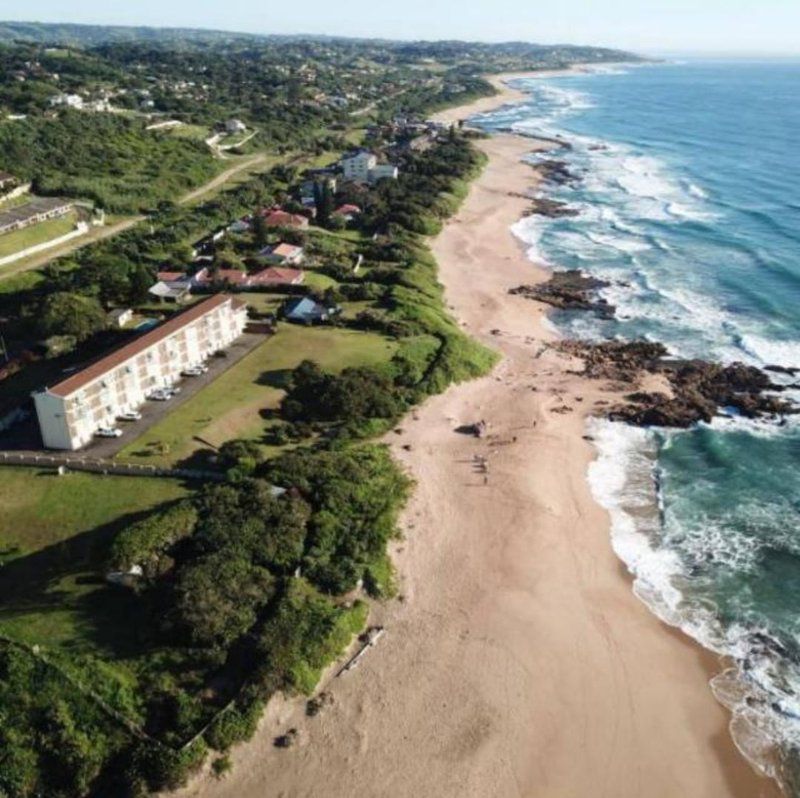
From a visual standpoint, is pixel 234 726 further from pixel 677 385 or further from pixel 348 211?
pixel 348 211

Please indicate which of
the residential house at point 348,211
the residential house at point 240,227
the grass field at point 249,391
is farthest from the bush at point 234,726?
the residential house at point 348,211

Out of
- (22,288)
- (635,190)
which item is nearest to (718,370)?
(22,288)

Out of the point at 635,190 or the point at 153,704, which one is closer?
the point at 153,704

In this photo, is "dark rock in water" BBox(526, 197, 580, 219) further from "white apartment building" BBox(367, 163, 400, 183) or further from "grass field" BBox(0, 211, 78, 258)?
"grass field" BBox(0, 211, 78, 258)

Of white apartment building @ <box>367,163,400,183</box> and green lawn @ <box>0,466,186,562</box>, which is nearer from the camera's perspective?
green lawn @ <box>0,466,186,562</box>

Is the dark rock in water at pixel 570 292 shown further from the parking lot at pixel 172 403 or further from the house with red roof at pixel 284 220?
the parking lot at pixel 172 403

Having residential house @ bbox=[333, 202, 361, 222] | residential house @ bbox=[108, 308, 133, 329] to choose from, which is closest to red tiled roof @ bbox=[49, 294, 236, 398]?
residential house @ bbox=[108, 308, 133, 329]

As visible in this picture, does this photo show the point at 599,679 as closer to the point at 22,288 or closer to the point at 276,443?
the point at 276,443
